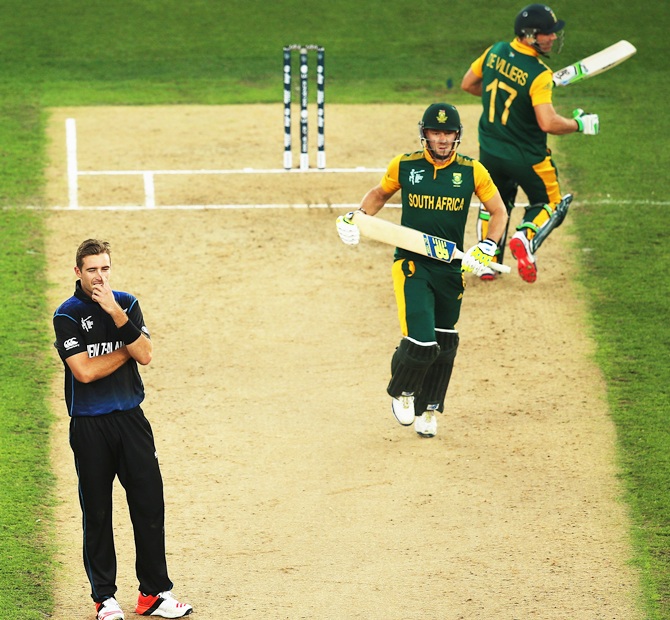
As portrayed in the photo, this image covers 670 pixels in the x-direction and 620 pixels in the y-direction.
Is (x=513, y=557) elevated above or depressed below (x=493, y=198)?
below

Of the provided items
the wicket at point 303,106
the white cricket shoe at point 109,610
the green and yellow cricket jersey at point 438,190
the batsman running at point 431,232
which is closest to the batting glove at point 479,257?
the batsman running at point 431,232

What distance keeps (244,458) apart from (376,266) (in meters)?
4.38

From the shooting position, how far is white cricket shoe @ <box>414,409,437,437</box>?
410 inches

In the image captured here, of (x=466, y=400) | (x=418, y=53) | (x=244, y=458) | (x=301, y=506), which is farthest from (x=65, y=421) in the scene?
(x=418, y=53)

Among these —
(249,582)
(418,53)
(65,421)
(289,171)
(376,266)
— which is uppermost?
(418,53)

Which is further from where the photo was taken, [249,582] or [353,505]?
[353,505]

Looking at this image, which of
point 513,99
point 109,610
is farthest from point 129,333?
point 513,99

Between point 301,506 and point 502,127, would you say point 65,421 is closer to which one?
point 301,506

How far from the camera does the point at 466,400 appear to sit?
438 inches

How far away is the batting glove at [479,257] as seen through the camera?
32.0 ft

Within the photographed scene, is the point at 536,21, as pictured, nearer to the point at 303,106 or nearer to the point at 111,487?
the point at 303,106

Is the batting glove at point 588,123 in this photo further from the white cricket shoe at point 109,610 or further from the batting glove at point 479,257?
the white cricket shoe at point 109,610

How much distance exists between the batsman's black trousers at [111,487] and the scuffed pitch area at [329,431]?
0.42m

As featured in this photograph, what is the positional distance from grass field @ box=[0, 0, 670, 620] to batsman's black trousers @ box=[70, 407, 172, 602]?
0.59 metres
